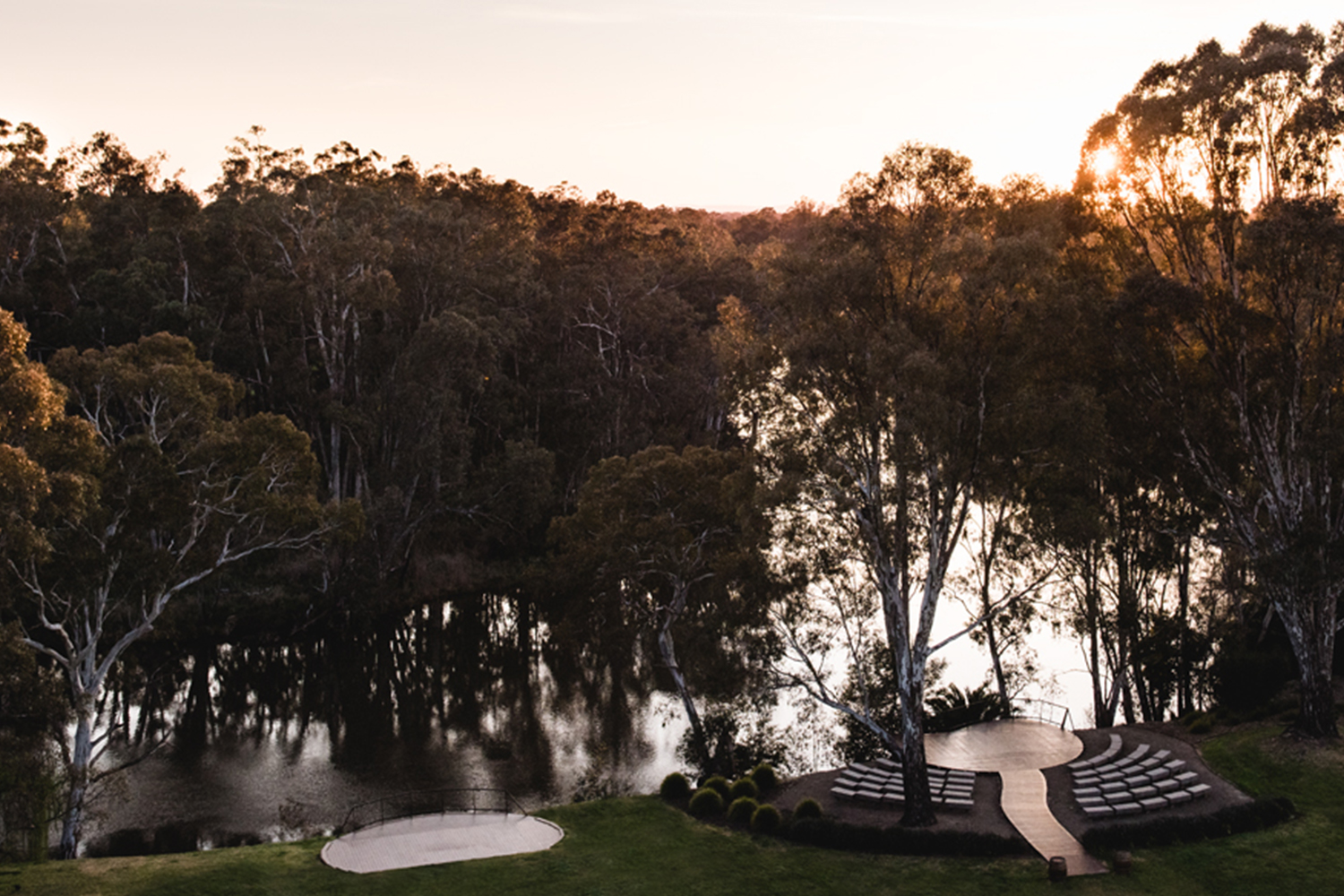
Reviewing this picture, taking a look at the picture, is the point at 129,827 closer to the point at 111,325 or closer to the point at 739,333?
the point at 739,333

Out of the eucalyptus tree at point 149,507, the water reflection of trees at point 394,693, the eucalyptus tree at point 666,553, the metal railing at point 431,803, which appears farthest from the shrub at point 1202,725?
the eucalyptus tree at point 149,507

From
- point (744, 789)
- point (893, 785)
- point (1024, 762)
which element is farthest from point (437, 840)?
point (1024, 762)

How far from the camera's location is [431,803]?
98.3 ft

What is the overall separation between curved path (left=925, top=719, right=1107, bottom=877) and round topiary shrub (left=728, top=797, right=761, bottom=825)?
5.61m

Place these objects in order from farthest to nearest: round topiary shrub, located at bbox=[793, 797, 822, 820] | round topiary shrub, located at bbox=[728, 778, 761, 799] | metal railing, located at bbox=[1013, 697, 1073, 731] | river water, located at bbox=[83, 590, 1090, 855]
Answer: metal railing, located at bbox=[1013, 697, 1073, 731] → river water, located at bbox=[83, 590, 1090, 855] → round topiary shrub, located at bbox=[728, 778, 761, 799] → round topiary shrub, located at bbox=[793, 797, 822, 820]

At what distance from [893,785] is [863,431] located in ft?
27.9

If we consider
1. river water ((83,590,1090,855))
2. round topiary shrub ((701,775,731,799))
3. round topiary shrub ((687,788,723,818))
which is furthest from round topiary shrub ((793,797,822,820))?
river water ((83,590,1090,855))

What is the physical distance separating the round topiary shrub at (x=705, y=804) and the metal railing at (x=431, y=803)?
173 inches

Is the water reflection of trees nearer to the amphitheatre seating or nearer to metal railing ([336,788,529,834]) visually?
metal railing ([336,788,529,834])

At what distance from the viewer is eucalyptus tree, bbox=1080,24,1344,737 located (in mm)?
25359

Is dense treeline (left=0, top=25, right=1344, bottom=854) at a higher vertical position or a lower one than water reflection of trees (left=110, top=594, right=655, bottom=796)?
higher

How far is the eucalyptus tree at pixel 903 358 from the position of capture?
23500 millimetres

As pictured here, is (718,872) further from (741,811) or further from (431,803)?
(431,803)

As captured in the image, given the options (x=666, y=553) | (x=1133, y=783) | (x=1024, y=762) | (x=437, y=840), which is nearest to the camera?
(x=437, y=840)
